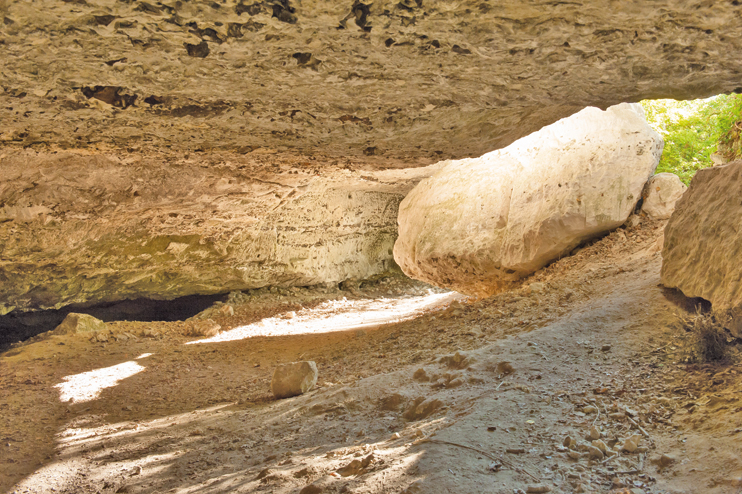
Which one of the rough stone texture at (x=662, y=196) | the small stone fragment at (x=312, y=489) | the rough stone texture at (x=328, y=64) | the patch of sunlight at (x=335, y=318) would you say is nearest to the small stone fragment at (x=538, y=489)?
the small stone fragment at (x=312, y=489)

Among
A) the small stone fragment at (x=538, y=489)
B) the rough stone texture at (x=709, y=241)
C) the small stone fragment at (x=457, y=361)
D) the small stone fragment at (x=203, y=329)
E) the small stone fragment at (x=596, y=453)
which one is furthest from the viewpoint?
the small stone fragment at (x=203, y=329)

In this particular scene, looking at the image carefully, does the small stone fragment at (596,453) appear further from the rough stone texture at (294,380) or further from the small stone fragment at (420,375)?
the rough stone texture at (294,380)

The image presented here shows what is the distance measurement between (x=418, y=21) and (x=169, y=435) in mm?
2704

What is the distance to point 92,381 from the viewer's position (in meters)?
4.31

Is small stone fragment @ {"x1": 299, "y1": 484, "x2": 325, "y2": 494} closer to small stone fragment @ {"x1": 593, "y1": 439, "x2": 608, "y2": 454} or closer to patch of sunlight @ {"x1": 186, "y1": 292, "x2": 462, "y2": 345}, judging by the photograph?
small stone fragment @ {"x1": 593, "y1": 439, "x2": 608, "y2": 454}

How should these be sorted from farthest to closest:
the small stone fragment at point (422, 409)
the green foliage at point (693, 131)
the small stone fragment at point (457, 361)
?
the green foliage at point (693, 131), the small stone fragment at point (457, 361), the small stone fragment at point (422, 409)

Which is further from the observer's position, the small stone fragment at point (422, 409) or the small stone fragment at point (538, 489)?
the small stone fragment at point (422, 409)

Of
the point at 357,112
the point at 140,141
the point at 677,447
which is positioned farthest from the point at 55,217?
the point at 677,447

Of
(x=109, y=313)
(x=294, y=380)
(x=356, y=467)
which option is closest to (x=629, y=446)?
(x=356, y=467)

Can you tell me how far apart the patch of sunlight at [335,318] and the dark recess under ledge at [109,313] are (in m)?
1.99

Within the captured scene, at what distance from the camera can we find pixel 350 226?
983 centimetres

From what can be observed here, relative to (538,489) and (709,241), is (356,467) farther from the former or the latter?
(709,241)

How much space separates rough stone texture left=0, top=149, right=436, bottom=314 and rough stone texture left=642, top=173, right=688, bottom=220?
2.99m

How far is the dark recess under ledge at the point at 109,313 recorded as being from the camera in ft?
23.2
